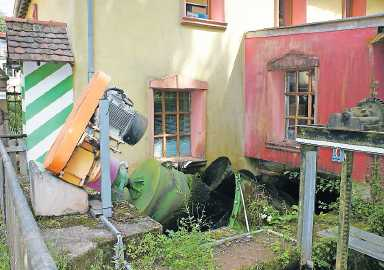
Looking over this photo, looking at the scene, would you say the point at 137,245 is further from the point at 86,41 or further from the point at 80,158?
the point at 86,41

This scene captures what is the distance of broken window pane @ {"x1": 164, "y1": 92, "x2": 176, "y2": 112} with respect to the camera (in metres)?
8.04

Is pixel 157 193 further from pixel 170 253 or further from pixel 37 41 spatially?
pixel 37 41

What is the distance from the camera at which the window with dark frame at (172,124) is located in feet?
26.1

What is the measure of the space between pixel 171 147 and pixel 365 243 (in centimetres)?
468

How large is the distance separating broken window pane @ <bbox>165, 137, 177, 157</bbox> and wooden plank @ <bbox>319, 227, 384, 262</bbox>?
418 cm

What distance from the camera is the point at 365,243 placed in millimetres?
4273

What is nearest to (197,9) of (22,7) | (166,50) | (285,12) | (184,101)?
(166,50)

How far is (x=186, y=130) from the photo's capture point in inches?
333

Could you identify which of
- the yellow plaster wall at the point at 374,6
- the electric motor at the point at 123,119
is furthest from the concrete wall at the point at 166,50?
the yellow plaster wall at the point at 374,6

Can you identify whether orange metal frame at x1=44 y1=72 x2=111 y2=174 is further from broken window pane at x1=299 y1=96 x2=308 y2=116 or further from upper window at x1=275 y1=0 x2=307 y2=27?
upper window at x1=275 y1=0 x2=307 y2=27

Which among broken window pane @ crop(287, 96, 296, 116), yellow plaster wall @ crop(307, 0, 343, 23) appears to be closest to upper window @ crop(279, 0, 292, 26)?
yellow plaster wall @ crop(307, 0, 343, 23)

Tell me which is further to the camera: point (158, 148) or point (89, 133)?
point (158, 148)

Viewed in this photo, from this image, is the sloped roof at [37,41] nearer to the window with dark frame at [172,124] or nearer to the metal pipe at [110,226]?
the window with dark frame at [172,124]

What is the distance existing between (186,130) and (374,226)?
14.4ft
